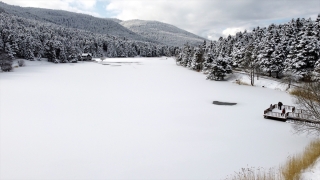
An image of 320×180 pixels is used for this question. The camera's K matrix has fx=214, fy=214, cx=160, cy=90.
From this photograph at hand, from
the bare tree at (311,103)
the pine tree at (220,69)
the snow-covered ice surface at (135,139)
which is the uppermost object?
the pine tree at (220,69)

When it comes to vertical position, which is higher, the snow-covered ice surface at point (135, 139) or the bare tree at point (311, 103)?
the bare tree at point (311, 103)

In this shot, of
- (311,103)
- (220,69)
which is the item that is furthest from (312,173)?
(220,69)

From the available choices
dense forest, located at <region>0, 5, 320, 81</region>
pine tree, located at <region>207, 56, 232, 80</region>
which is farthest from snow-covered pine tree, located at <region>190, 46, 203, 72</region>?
pine tree, located at <region>207, 56, 232, 80</region>

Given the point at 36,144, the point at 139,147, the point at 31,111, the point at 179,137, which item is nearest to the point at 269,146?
the point at 179,137

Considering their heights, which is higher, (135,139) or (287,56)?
(287,56)

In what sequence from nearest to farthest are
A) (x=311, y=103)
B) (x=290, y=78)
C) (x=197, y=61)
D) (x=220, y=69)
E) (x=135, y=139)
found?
(x=311, y=103), (x=135, y=139), (x=290, y=78), (x=220, y=69), (x=197, y=61)

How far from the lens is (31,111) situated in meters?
23.1

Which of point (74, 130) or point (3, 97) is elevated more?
point (3, 97)

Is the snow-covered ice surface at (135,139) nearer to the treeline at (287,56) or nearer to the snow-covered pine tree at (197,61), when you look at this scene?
the treeline at (287,56)

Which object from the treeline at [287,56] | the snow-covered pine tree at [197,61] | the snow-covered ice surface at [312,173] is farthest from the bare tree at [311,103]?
the snow-covered pine tree at [197,61]

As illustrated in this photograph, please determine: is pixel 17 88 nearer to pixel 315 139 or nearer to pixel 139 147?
pixel 139 147

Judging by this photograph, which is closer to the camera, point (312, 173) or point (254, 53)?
point (312, 173)

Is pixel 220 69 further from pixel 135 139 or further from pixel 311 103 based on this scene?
pixel 135 139

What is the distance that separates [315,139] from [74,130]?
748 inches
